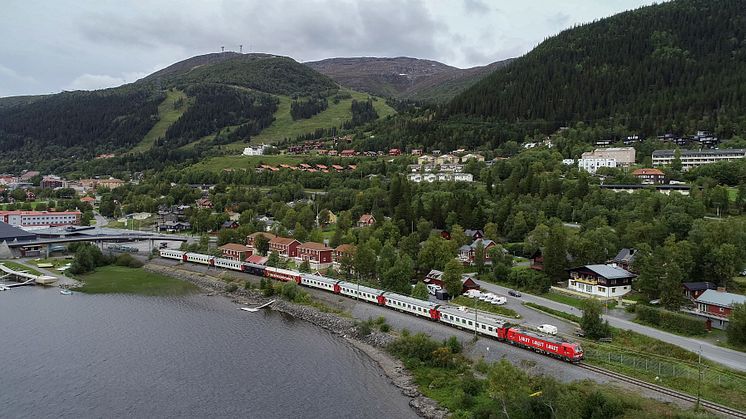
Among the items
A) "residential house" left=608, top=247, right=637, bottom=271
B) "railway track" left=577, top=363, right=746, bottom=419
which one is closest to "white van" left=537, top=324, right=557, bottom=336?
"railway track" left=577, top=363, right=746, bottom=419

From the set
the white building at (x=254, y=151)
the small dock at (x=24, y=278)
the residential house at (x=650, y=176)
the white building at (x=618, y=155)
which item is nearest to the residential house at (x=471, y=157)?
the white building at (x=618, y=155)

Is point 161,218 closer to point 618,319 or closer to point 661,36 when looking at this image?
point 618,319

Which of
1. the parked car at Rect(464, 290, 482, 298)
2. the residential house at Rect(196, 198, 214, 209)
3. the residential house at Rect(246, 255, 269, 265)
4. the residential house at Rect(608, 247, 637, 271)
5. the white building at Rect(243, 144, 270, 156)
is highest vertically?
the white building at Rect(243, 144, 270, 156)

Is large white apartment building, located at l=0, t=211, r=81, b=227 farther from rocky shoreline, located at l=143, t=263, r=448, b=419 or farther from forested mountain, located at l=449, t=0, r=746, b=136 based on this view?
forested mountain, located at l=449, t=0, r=746, b=136

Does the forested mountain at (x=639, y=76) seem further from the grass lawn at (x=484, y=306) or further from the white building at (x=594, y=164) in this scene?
the grass lawn at (x=484, y=306)

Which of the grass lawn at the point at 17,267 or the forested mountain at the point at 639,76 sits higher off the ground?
the forested mountain at the point at 639,76

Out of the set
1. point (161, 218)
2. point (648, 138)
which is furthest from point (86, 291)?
point (648, 138)

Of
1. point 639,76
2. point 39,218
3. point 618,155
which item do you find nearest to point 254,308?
point 39,218

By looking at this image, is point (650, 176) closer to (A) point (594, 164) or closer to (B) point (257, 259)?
(A) point (594, 164)
